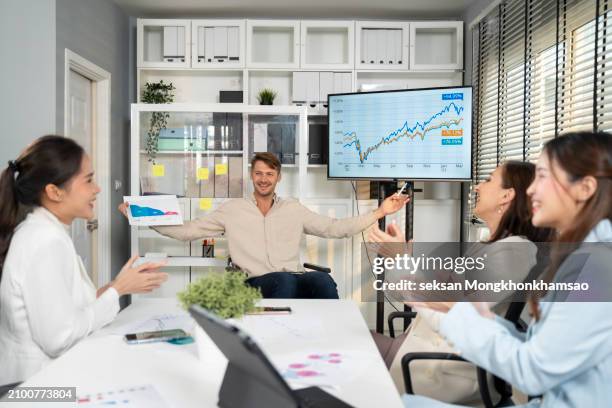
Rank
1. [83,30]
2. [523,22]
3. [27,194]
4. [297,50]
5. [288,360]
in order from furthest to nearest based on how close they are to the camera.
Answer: [297,50] < [83,30] < [523,22] < [27,194] < [288,360]

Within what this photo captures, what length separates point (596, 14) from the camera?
8.78 ft

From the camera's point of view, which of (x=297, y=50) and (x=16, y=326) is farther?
(x=297, y=50)

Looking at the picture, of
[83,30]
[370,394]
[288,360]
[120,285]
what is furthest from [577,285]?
[83,30]

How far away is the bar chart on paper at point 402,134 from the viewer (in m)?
3.93

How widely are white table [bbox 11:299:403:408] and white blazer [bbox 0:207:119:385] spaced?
66 mm

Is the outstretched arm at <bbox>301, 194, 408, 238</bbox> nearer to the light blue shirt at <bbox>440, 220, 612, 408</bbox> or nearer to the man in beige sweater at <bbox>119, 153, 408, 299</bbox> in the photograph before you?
the man in beige sweater at <bbox>119, 153, 408, 299</bbox>

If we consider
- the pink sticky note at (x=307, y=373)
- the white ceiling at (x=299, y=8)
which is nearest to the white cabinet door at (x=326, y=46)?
the white ceiling at (x=299, y=8)

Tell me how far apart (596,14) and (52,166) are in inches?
98.6

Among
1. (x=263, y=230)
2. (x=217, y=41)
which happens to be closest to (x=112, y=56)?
(x=217, y=41)

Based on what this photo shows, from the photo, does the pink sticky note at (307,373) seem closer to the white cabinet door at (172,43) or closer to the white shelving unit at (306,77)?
the white shelving unit at (306,77)

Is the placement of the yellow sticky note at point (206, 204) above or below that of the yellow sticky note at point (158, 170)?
below

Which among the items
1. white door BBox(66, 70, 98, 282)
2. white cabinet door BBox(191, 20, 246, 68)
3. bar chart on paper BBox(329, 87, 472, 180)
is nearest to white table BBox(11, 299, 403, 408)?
bar chart on paper BBox(329, 87, 472, 180)

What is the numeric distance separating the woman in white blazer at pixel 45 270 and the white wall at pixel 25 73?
1745 mm

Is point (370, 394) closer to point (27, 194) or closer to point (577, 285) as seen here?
point (577, 285)
